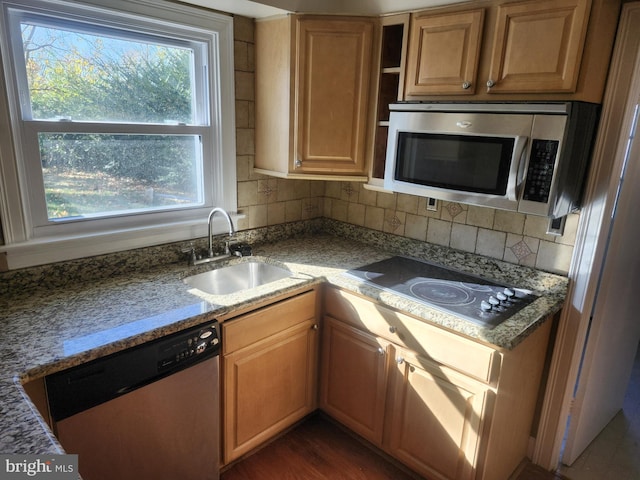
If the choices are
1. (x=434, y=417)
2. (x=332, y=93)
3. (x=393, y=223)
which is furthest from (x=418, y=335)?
(x=332, y=93)

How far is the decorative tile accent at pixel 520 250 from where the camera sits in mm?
1965

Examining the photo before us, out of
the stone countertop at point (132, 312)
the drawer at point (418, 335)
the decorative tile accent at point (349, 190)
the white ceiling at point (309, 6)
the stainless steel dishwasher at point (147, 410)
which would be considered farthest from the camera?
the decorative tile accent at point (349, 190)

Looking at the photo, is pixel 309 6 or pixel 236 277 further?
pixel 236 277

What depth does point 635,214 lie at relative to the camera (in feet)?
6.12

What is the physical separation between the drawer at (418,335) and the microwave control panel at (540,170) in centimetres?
58

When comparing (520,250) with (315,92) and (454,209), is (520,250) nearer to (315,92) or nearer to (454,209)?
(454,209)

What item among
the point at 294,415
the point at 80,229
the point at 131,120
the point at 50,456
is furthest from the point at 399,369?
the point at 131,120

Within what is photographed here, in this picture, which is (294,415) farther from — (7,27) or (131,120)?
(7,27)

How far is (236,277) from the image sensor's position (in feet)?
7.39

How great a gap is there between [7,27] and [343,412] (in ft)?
7.06

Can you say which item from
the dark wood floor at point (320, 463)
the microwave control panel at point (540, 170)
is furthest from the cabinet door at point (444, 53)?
the dark wood floor at point (320, 463)

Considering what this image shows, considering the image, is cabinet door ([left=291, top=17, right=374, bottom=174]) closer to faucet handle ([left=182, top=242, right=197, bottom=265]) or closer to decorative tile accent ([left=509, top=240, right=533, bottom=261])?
faucet handle ([left=182, top=242, right=197, bottom=265])

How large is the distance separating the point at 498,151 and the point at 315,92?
94cm

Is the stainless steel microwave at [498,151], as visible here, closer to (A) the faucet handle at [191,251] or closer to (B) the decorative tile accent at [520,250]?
(B) the decorative tile accent at [520,250]
